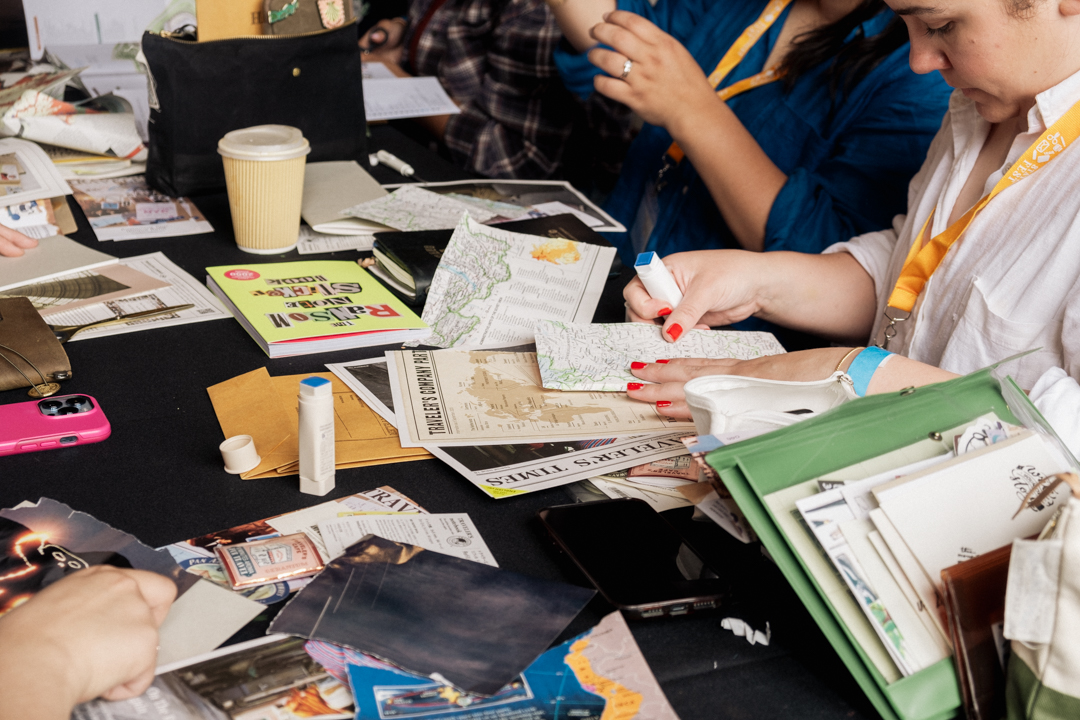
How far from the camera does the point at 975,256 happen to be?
1050mm

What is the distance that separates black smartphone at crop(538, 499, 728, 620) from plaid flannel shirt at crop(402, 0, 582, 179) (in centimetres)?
181

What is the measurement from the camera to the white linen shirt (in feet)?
3.06

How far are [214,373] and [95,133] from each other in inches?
32.2

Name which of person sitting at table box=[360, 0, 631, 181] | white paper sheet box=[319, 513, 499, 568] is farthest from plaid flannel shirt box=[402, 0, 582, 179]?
white paper sheet box=[319, 513, 499, 568]

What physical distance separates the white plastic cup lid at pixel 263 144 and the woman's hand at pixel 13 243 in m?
0.30

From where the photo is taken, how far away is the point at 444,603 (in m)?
0.65

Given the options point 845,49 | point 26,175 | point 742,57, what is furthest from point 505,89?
point 26,175

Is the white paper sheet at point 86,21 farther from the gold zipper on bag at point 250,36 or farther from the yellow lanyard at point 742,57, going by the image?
the yellow lanyard at point 742,57

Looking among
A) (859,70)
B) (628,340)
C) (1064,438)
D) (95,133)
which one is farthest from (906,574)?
(95,133)

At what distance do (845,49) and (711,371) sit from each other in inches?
36.8

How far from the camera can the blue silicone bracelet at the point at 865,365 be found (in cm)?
89

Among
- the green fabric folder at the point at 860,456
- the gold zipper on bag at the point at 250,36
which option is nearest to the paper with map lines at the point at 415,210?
the gold zipper on bag at the point at 250,36

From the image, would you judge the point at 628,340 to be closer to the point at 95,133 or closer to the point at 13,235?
the point at 13,235

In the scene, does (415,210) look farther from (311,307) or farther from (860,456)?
(860,456)
